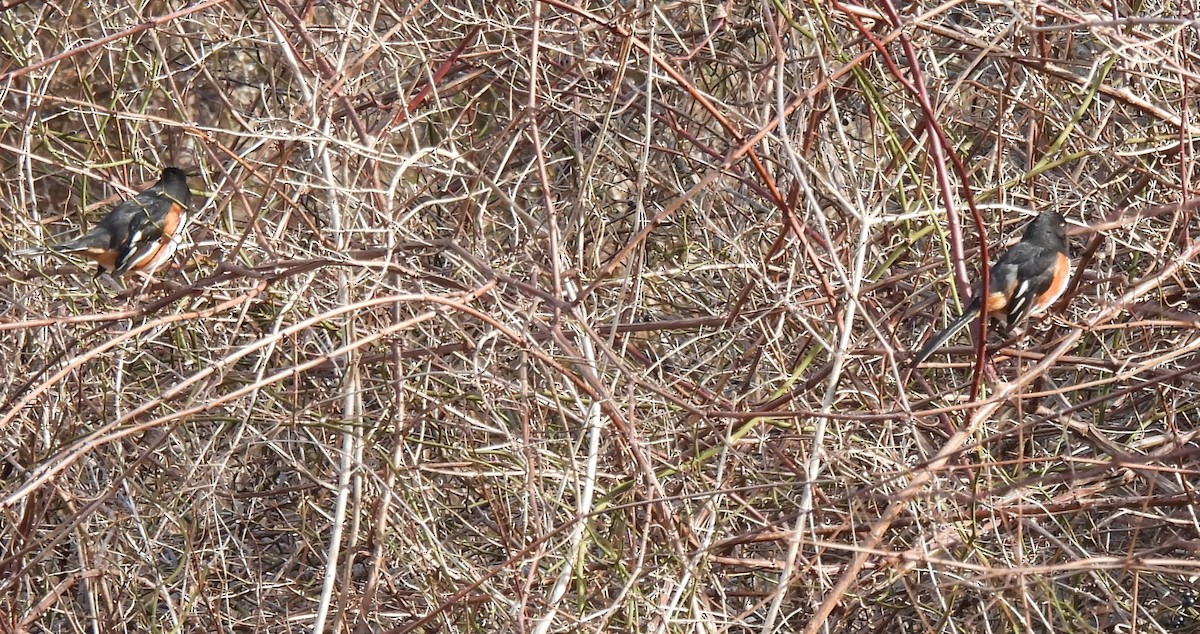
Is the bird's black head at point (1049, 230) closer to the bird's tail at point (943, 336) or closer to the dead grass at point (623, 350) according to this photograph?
the dead grass at point (623, 350)

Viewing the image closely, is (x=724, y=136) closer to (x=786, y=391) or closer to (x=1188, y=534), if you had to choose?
(x=786, y=391)

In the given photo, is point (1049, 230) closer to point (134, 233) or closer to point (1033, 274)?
point (1033, 274)

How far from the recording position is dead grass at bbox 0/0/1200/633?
3580 mm

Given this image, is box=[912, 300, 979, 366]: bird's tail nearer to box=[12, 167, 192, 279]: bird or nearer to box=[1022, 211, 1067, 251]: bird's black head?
box=[1022, 211, 1067, 251]: bird's black head

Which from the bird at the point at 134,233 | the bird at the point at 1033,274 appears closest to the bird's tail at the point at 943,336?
the bird at the point at 1033,274

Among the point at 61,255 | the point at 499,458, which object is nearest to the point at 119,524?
the point at 61,255

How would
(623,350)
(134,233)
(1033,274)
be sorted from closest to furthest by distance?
(623,350), (1033,274), (134,233)

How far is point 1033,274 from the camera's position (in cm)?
462

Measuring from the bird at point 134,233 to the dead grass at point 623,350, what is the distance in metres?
0.12

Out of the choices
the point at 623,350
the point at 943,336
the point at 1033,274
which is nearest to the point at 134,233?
the point at 623,350

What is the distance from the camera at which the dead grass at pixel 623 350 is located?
3.58 m

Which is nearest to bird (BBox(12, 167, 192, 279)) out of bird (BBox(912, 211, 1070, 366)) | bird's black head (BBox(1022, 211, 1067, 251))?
bird (BBox(912, 211, 1070, 366))

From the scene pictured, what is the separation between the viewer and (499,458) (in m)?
4.43

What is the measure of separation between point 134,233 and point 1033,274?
3.18 metres
